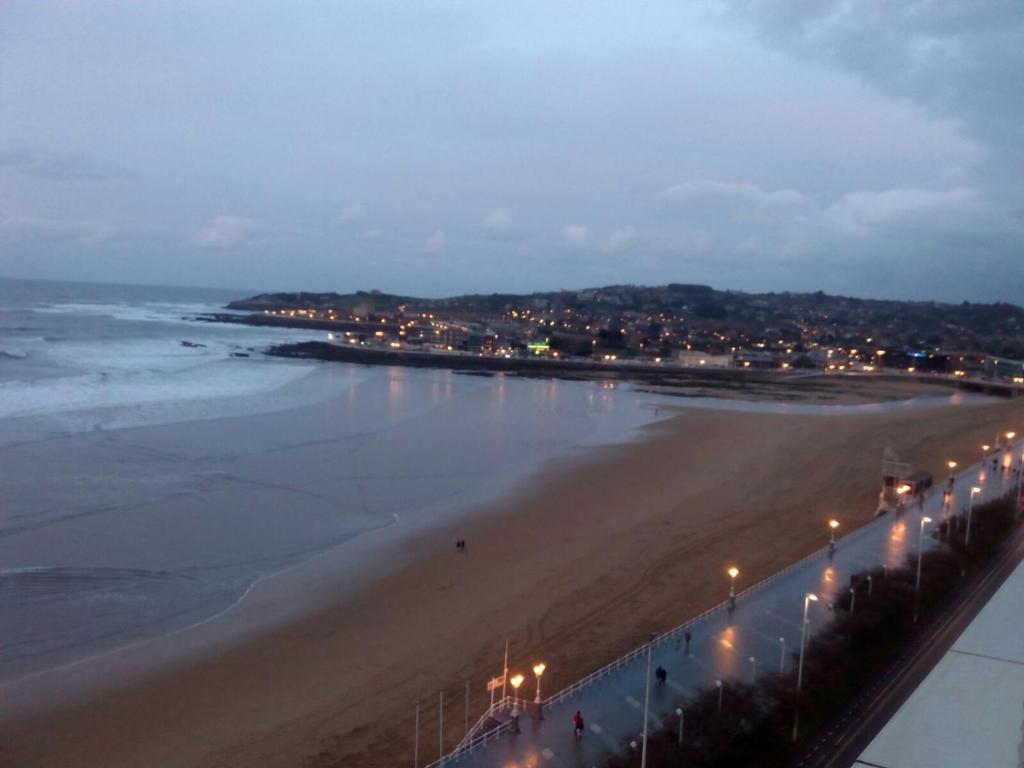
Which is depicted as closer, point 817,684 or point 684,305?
point 817,684

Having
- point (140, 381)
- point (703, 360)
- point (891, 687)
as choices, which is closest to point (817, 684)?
point (891, 687)

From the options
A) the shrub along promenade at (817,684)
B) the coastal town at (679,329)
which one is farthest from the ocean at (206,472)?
the coastal town at (679,329)

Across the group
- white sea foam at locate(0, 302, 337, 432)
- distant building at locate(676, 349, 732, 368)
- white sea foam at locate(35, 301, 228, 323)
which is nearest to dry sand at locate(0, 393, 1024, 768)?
white sea foam at locate(0, 302, 337, 432)

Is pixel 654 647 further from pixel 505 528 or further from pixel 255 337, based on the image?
pixel 255 337

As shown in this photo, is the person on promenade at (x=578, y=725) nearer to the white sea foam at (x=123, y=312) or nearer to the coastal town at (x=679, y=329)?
the coastal town at (x=679, y=329)

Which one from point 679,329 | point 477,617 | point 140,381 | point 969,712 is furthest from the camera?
point 679,329

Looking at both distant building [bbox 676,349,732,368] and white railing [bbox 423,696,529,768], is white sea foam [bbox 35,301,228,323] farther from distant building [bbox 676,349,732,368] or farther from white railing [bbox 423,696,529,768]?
white railing [bbox 423,696,529,768]

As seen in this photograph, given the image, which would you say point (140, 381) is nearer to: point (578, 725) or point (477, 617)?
point (477, 617)

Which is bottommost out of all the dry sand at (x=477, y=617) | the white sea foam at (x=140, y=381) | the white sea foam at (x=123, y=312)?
the dry sand at (x=477, y=617)
